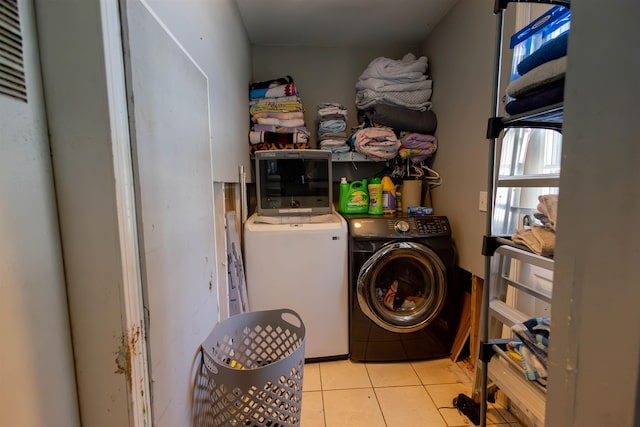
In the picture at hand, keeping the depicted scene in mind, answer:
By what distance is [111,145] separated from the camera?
47 centimetres

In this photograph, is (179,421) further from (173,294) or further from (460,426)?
(460,426)

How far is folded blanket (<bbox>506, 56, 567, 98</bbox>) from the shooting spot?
0.69 m

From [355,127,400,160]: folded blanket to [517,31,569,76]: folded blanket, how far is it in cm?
122

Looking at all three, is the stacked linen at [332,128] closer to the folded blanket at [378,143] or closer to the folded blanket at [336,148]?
the folded blanket at [336,148]

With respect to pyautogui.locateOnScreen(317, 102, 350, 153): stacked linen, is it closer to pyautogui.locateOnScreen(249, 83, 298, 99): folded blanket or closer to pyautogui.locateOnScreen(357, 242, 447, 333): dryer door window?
pyautogui.locateOnScreen(249, 83, 298, 99): folded blanket

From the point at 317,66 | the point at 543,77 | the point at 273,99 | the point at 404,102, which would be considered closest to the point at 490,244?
the point at 543,77

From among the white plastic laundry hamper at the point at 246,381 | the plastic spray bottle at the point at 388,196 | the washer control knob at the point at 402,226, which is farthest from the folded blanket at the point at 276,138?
the white plastic laundry hamper at the point at 246,381

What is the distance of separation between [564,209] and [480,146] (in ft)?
4.07

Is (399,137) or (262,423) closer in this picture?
(262,423)

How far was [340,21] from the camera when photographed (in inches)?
76.3

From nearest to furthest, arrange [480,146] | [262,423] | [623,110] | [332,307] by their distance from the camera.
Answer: [623,110]
[262,423]
[480,146]
[332,307]

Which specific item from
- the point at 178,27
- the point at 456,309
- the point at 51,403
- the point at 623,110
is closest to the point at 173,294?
the point at 51,403

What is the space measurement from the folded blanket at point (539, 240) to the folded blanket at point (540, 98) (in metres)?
0.38

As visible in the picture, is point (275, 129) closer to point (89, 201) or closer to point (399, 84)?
point (399, 84)
